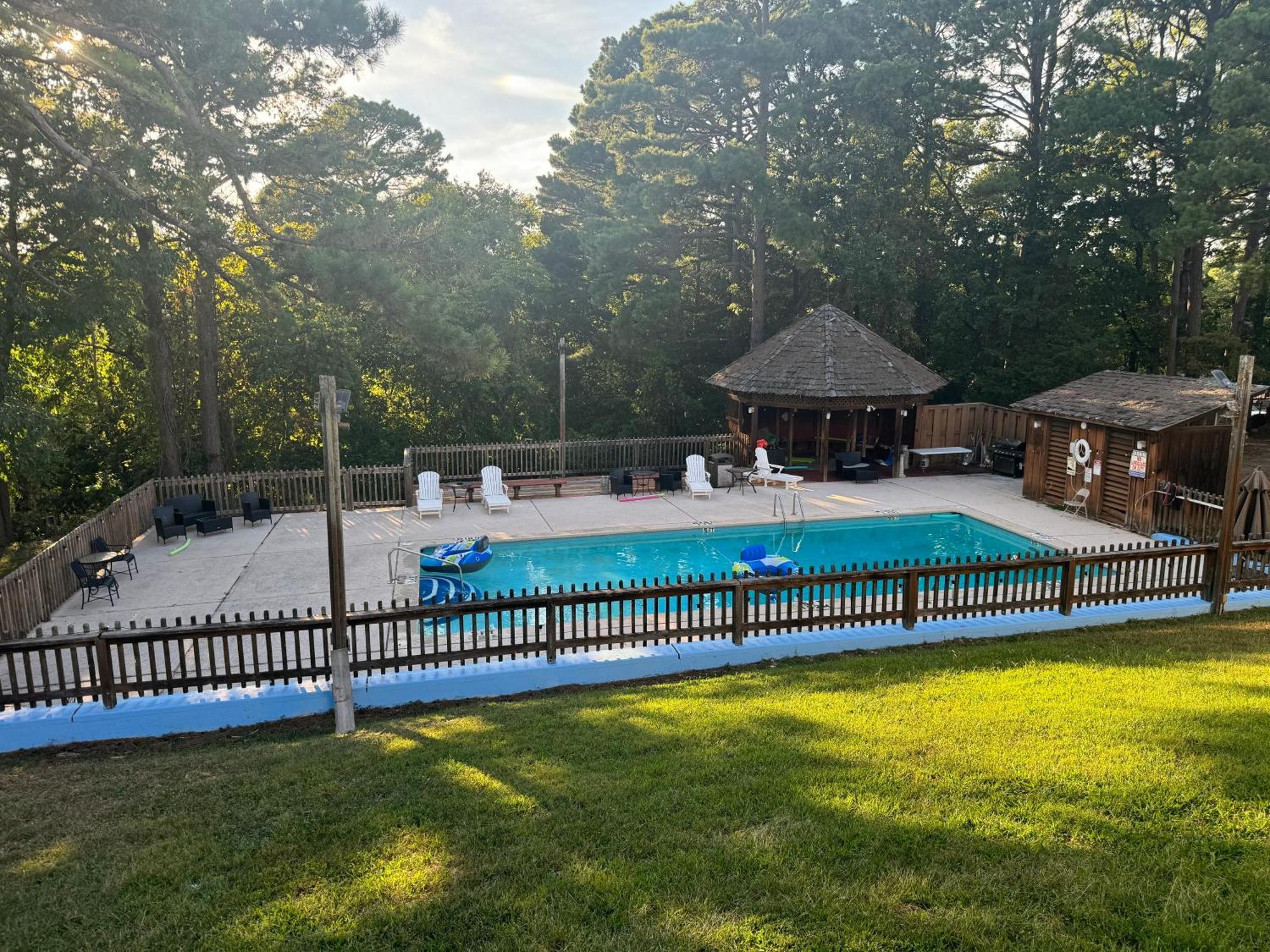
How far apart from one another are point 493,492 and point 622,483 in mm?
2957

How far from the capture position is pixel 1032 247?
24359mm

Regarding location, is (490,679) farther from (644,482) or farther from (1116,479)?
(1116,479)

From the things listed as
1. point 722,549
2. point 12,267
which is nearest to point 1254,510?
point 722,549

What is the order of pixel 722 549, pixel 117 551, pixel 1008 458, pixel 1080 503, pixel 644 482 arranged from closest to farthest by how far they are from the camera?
pixel 117 551 → pixel 722 549 → pixel 1080 503 → pixel 644 482 → pixel 1008 458

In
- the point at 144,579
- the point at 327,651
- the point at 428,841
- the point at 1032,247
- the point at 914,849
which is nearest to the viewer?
the point at 914,849

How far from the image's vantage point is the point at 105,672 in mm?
7449

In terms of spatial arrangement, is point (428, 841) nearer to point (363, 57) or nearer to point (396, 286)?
point (396, 286)

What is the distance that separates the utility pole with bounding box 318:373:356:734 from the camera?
7.05 meters

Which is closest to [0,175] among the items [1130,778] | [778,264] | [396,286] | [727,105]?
[396,286]

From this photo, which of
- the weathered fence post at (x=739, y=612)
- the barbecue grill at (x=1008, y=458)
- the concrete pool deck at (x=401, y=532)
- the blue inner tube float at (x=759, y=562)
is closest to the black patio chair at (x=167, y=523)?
the concrete pool deck at (x=401, y=532)

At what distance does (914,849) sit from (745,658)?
15.2 ft

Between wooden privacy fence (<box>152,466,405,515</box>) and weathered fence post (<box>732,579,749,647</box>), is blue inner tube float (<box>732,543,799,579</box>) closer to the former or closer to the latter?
weathered fence post (<box>732,579,749,647</box>)

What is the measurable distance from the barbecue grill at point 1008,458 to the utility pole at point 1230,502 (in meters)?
9.97

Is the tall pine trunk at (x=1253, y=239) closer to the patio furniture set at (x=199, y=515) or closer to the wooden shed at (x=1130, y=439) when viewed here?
the wooden shed at (x=1130, y=439)
